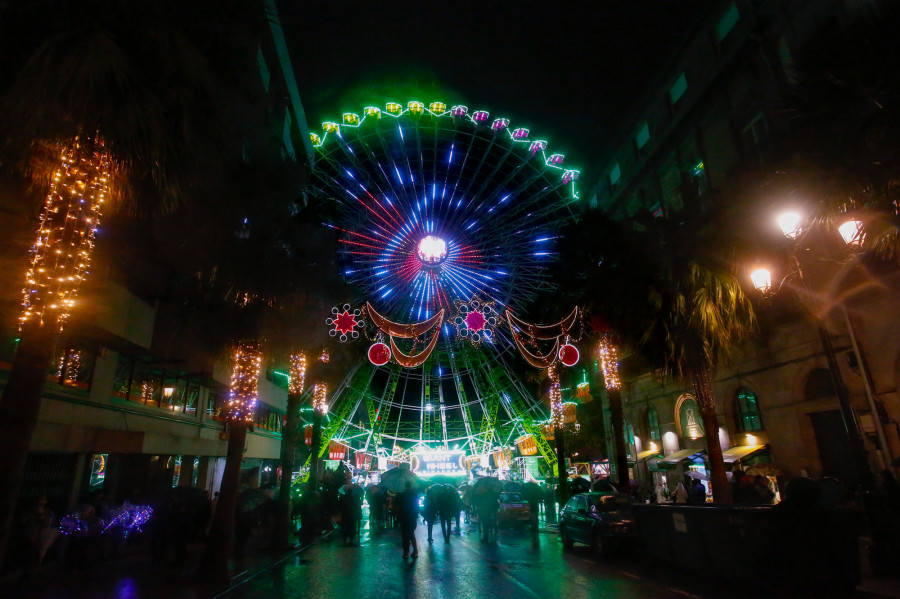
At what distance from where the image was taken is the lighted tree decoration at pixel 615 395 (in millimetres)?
20234

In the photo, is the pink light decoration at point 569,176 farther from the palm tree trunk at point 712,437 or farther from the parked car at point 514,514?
the parked car at point 514,514

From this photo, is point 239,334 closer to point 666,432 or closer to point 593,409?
point 666,432

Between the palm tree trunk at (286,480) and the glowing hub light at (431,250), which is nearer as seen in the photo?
the palm tree trunk at (286,480)

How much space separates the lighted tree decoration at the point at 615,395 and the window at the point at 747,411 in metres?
7.50

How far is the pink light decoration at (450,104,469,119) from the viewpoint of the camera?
3095 cm

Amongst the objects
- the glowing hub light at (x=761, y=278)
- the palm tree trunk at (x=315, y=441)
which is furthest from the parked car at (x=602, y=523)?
the palm tree trunk at (x=315, y=441)

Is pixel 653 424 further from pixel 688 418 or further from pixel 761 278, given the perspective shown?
pixel 761 278

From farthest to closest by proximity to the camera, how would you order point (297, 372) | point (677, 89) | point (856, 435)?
1. point (677, 89)
2. point (297, 372)
3. point (856, 435)

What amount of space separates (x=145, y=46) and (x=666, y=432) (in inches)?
1186

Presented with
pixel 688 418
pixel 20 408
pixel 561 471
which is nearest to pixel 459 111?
pixel 561 471

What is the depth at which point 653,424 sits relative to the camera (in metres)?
32.9

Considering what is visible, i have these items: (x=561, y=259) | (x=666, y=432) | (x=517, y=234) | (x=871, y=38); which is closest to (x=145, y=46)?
(x=871, y=38)

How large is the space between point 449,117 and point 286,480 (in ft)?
73.1

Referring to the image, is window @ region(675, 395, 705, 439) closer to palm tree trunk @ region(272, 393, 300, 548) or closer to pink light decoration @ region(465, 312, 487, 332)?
pink light decoration @ region(465, 312, 487, 332)
